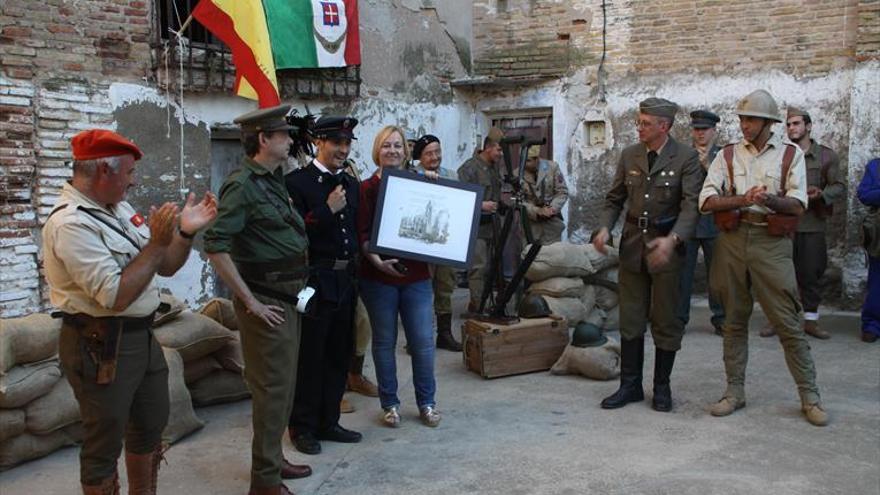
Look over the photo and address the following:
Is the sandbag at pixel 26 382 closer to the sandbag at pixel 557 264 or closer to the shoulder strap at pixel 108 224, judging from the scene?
the shoulder strap at pixel 108 224

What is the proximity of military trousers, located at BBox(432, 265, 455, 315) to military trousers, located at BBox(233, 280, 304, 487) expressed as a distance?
134 inches

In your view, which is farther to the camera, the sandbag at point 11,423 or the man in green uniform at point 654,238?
the man in green uniform at point 654,238

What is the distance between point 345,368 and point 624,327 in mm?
1889

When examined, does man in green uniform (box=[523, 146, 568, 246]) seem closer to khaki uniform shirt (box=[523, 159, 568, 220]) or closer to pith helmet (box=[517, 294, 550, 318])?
khaki uniform shirt (box=[523, 159, 568, 220])

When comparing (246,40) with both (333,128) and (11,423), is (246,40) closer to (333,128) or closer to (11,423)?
(333,128)

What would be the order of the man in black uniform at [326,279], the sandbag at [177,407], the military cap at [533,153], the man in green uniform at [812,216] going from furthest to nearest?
the military cap at [533,153], the man in green uniform at [812,216], the sandbag at [177,407], the man in black uniform at [326,279]

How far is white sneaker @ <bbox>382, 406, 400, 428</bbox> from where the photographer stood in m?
5.02

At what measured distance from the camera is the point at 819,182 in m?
7.36

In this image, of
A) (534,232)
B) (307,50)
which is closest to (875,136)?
(534,232)

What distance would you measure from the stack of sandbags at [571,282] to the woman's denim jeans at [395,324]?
2.31 m

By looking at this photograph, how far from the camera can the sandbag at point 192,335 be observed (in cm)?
499

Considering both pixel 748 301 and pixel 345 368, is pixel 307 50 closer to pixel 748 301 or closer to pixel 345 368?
pixel 345 368

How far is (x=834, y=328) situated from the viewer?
776cm

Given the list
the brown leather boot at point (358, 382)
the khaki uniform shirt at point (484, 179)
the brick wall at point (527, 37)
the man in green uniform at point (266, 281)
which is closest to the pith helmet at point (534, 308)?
the khaki uniform shirt at point (484, 179)
